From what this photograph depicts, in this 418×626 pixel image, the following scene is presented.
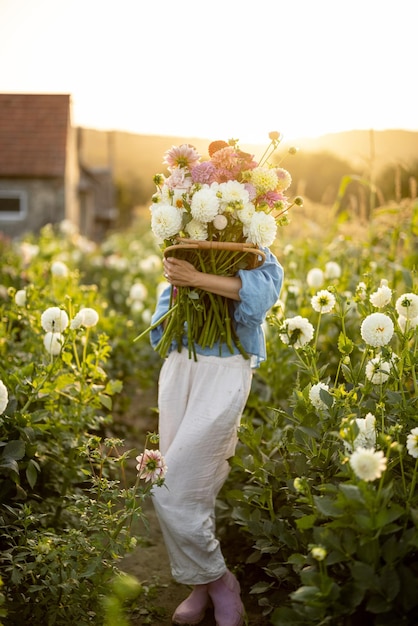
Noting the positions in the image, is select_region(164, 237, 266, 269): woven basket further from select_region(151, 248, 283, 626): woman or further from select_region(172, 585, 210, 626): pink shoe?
select_region(172, 585, 210, 626): pink shoe

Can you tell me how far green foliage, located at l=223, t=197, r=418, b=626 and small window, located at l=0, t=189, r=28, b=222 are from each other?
62.7 ft

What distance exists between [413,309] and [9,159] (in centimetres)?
2080

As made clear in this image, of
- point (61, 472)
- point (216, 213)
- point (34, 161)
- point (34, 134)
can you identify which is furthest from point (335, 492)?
point (34, 134)

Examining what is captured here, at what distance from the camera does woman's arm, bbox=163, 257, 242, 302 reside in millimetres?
2773

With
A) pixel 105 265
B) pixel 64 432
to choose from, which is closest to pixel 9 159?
pixel 105 265

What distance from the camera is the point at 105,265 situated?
8.95m

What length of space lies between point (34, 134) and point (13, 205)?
86.3 inches

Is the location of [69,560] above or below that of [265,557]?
above

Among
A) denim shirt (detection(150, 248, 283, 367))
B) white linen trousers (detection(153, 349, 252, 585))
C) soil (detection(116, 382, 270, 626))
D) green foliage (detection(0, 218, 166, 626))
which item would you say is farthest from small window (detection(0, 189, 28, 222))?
white linen trousers (detection(153, 349, 252, 585))

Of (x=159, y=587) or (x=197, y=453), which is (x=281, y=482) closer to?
(x=197, y=453)

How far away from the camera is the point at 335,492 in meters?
2.34

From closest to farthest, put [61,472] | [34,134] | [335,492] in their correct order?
[335,492]
[61,472]
[34,134]

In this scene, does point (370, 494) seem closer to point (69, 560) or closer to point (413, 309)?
point (413, 309)

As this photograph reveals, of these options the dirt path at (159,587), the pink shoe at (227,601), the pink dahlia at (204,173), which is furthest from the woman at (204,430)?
the pink dahlia at (204,173)
